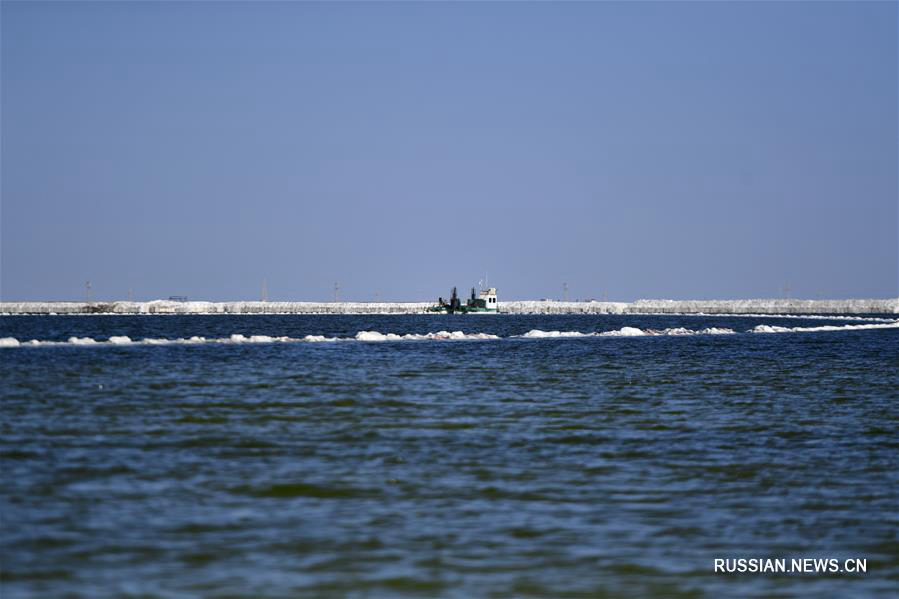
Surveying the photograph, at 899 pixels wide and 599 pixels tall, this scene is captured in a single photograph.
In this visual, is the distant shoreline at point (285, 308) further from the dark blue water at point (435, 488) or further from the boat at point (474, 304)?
the dark blue water at point (435, 488)

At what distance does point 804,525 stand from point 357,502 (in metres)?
5.07

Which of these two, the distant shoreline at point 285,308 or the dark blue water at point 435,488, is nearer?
the dark blue water at point 435,488

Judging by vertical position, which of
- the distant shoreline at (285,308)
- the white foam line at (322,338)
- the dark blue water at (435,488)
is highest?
the distant shoreline at (285,308)

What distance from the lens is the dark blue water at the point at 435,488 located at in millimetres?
8984

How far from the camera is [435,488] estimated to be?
12.7 m

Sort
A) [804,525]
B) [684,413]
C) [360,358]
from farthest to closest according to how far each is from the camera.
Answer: [360,358], [684,413], [804,525]

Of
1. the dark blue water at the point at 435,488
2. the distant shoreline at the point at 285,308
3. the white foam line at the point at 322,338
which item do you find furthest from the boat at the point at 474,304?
the dark blue water at the point at 435,488

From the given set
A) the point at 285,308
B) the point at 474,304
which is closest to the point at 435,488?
the point at 474,304

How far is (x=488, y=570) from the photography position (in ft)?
29.9

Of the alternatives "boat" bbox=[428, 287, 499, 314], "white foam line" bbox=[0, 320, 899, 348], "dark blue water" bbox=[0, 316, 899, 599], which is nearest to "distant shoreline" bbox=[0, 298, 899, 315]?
"boat" bbox=[428, 287, 499, 314]

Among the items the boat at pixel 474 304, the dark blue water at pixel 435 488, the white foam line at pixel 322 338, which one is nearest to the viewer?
the dark blue water at pixel 435 488

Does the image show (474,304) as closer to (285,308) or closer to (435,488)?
(285,308)

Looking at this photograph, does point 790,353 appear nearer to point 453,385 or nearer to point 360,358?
point 360,358

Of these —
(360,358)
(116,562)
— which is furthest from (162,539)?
(360,358)
